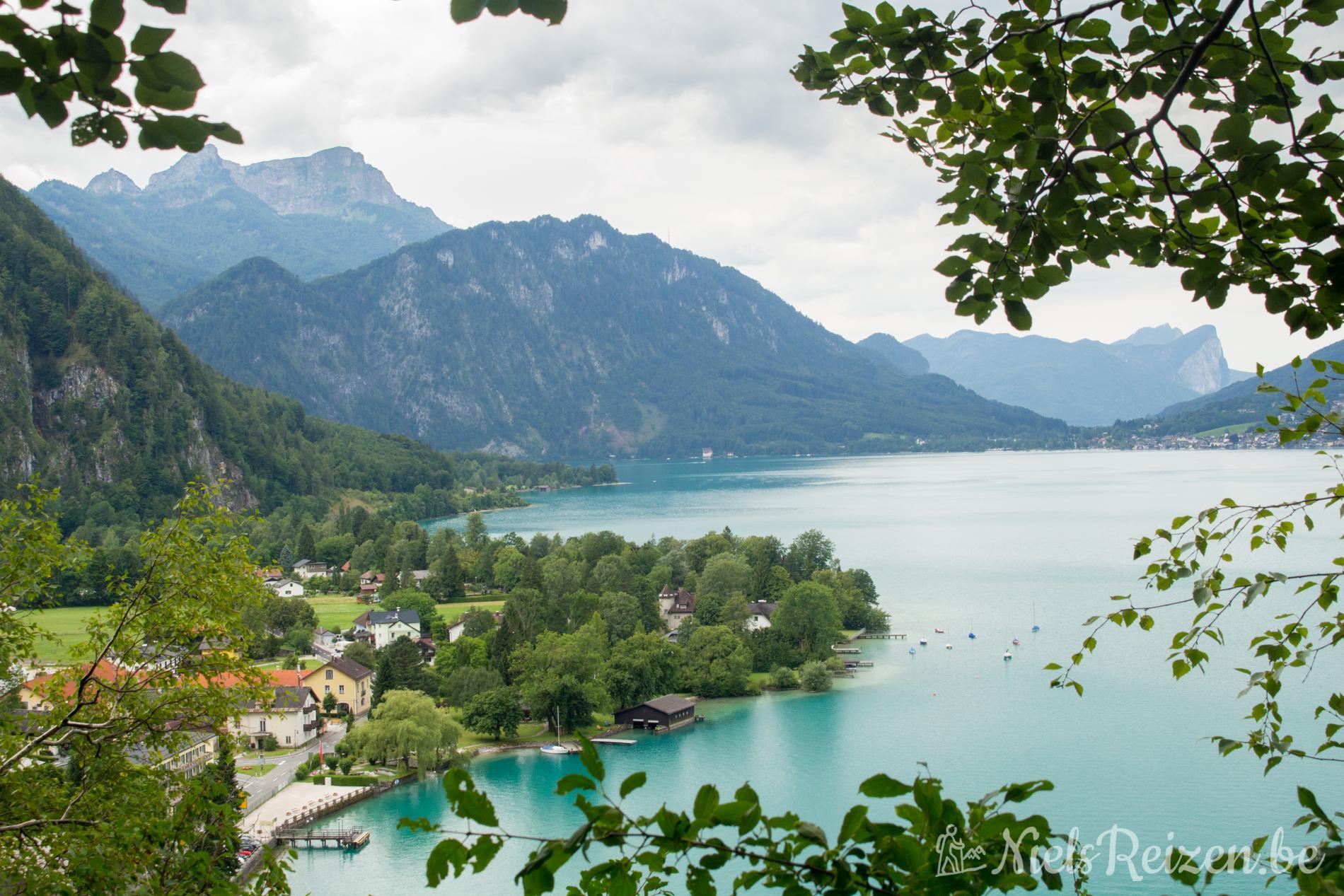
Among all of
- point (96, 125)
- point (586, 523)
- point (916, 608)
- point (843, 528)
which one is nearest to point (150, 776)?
point (96, 125)

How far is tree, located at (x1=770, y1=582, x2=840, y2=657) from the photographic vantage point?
33.6 metres

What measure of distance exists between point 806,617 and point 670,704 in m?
8.47

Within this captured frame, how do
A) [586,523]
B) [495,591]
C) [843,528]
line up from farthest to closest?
[586,523] → [843,528] → [495,591]

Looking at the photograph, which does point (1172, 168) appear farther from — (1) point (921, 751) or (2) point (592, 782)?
(1) point (921, 751)

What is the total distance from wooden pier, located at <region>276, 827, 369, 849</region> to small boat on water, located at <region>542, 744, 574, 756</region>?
567 cm

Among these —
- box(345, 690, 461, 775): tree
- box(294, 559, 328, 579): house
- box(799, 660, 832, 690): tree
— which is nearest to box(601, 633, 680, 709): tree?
box(799, 660, 832, 690): tree

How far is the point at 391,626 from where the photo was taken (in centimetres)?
3600

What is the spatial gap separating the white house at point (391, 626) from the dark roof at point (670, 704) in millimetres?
11914

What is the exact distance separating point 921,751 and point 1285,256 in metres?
22.1

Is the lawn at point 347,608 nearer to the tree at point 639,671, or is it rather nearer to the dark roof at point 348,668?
→ the dark roof at point 348,668

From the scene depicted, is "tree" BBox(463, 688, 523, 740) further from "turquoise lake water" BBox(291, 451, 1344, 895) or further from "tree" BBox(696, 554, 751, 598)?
"tree" BBox(696, 554, 751, 598)

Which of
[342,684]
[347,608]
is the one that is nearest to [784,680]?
[342,684]

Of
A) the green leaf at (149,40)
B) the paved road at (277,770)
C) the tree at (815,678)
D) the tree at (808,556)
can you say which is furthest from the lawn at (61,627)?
the green leaf at (149,40)

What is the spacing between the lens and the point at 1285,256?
7.28 feet
